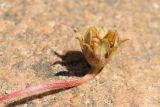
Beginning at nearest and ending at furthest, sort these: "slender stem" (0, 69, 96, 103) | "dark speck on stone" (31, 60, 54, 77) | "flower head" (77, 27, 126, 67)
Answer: "slender stem" (0, 69, 96, 103) → "flower head" (77, 27, 126, 67) → "dark speck on stone" (31, 60, 54, 77)

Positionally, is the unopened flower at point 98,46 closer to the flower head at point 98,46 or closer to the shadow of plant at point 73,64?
the flower head at point 98,46

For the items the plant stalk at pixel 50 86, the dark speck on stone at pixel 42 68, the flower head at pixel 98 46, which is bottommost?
the plant stalk at pixel 50 86

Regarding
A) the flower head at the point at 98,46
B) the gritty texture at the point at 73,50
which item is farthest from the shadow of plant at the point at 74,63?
the flower head at the point at 98,46

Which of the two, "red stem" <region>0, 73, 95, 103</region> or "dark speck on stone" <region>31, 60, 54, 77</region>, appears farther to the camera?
"dark speck on stone" <region>31, 60, 54, 77</region>

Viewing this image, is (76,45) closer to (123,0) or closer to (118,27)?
(118,27)

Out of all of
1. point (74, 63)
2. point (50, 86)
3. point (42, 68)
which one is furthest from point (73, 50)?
point (50, 86)

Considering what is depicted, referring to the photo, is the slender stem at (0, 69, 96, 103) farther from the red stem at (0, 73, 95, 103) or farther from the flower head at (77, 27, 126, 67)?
the flower head at (77, 27, 126, 67)

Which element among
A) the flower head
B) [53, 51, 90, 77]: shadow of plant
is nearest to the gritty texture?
[53, 51, 90, 77]: shadow of plant
